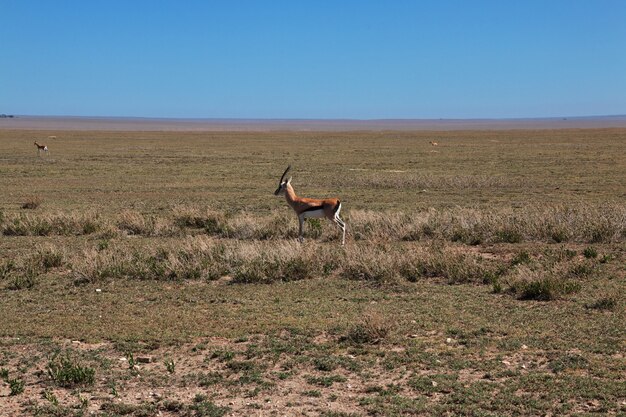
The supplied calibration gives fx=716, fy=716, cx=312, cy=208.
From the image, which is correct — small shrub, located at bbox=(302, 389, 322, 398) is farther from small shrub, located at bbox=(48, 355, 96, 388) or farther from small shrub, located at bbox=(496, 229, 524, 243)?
small shrub, located at bbox=(496, 229, 524, 243)

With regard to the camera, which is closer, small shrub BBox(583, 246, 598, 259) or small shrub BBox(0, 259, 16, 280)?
small shrub BBox(0, 259, 16, 280)

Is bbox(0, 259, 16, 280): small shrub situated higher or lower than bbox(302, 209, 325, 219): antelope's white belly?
lower

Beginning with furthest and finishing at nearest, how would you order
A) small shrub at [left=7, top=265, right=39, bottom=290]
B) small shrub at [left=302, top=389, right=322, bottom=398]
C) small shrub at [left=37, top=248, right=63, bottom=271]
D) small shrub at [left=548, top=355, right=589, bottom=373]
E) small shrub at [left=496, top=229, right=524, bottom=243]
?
small shrub at [left=496, top=229, right=524, bottom=243], small shrub at [left=37, top=248, right=63, bottom=271], small shrub at [left=7, top=265, right=39, bottom=290], small shrub at [left=548, top=355, right=589, bottom=373], small shrub at [left=302, top=389, right=322, bottom=398]

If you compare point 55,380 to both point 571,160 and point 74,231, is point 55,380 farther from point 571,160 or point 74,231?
point 571,160

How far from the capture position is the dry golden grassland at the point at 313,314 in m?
7.09

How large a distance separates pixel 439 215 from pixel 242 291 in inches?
295

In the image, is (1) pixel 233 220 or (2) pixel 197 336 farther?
(1) pixel 233 220

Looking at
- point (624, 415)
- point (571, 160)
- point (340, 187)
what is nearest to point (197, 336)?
point (624, 415)

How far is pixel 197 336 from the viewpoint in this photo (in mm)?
9094

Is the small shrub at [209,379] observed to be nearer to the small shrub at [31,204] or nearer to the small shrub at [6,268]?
the small shrub at [6,268]

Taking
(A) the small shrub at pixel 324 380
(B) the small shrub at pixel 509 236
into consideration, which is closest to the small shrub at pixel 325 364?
(A) the small shrub at pixel 324 380

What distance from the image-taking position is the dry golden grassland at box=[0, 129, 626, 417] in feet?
23.2

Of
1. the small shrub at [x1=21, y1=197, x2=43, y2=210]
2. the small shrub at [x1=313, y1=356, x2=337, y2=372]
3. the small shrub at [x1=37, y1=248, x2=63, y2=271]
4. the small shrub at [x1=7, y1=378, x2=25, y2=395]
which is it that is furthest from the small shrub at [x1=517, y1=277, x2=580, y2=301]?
the small shrub at [x1=21, y1=197, x2=43, y2=210]

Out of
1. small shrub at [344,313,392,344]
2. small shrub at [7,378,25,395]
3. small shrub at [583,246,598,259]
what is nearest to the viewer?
small shrub at [7,378,25,395]
